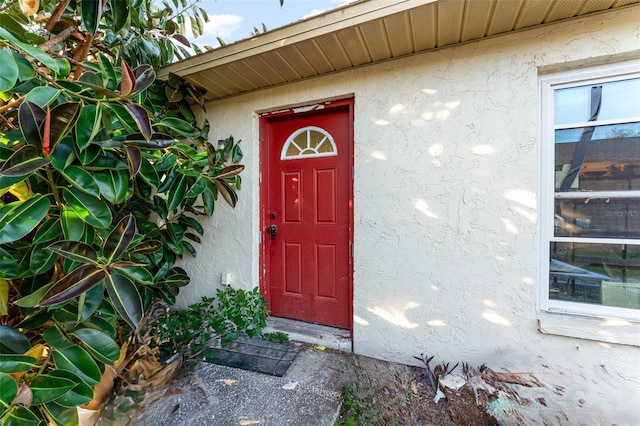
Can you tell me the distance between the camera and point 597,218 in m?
1.78

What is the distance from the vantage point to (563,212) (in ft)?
6.09

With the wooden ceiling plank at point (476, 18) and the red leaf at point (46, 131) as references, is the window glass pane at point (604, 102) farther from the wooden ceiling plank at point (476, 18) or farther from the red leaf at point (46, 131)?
the red leaf at point (46, 131)

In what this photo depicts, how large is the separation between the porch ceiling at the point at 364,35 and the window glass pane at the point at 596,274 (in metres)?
1.53

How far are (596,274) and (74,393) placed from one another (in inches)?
119

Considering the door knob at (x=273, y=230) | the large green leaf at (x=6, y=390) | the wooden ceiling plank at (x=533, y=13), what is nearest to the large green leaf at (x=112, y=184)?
the large green leaf at (x=6, y=390)

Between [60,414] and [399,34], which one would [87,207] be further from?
[399,34]

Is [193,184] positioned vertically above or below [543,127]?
below

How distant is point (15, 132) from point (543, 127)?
3060 millimetres

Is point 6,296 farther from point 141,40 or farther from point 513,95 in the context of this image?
point 513,95

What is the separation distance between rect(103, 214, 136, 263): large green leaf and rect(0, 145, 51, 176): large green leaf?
387 millimetres

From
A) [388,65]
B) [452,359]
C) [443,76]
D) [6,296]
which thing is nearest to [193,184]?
[6,296]

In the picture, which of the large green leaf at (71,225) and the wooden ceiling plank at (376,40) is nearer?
the large green leaf at (71,225)

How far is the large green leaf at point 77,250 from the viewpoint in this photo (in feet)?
3.71

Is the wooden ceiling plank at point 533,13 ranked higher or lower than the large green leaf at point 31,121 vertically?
higher
